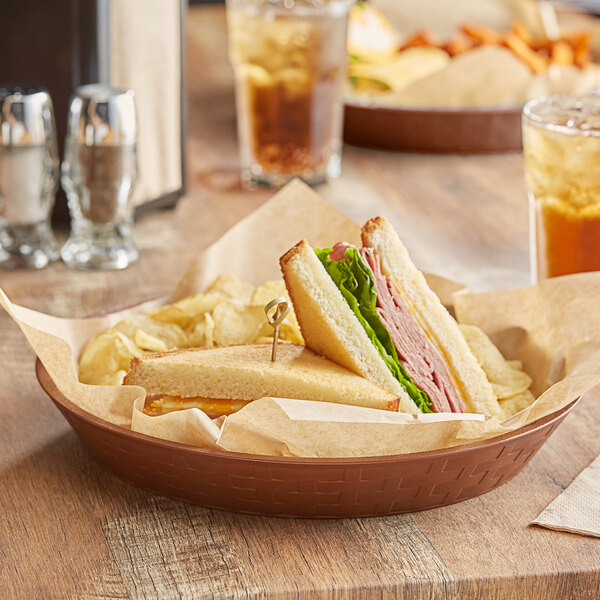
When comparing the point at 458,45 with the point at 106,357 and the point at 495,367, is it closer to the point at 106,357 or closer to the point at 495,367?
the point at 495,367

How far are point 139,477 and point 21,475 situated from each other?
15 cm

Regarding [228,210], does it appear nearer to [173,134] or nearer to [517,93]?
[173,134]

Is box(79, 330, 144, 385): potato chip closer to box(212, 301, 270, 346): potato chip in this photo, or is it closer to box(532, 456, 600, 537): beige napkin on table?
box(212, 301, 270, 346): potato chip

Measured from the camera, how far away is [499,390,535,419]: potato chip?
110 centimetres

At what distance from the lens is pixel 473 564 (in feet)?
2.99

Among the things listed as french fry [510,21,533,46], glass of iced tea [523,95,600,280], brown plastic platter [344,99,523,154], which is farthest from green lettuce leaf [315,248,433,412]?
french fry [510,21,533,46]

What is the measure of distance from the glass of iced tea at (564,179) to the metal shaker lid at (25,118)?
29.4 inches

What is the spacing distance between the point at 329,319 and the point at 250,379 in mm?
108

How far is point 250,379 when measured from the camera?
3.19 feet

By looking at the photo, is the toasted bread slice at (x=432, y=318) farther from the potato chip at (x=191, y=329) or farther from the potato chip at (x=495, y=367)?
the potato chip at (x=191, y=329)

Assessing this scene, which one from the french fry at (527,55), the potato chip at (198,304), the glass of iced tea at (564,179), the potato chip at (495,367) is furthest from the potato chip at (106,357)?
the french fry at (527,55)

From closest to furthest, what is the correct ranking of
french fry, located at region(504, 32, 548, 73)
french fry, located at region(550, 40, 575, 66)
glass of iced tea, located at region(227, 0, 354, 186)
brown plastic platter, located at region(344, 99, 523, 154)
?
glass of iced tea, located at region(227, 0, 354, 186) → brown plastic platter, located at region(344, 99, 523, 154) → french fry, located at region(504, 32, 548, 73) → french fry, located at region(550, 40, 575, 66)

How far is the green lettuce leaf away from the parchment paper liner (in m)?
0.10

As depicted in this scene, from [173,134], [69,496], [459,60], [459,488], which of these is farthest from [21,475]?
[459,60]
